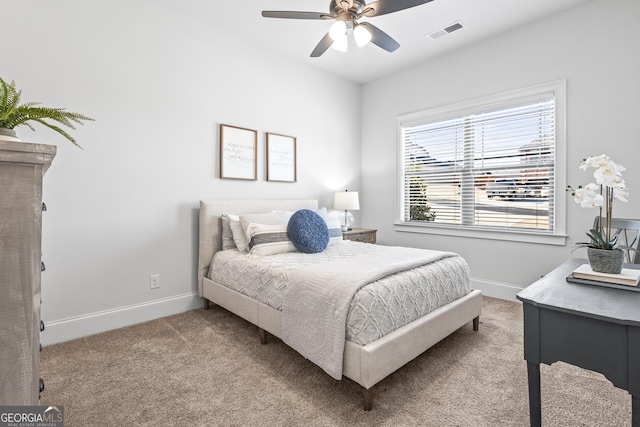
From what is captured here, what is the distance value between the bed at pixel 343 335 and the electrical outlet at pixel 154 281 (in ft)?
1.17

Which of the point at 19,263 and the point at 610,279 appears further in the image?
the point at 610,279

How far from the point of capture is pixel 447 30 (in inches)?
127

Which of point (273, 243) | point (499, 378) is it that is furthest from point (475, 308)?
point (273, 243)

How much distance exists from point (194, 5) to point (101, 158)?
63.2 inches

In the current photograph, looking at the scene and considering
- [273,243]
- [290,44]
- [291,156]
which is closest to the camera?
[273,243]

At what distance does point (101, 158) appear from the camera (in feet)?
8.41

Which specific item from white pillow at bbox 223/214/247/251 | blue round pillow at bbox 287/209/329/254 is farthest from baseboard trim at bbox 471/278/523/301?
white pillow at bbox 223/214/247/251

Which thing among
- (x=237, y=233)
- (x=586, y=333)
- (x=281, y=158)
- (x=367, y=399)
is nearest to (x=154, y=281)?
(x=237, y=233)

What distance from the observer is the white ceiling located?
111 inches

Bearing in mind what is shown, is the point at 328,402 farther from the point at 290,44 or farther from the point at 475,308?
the point at 290,44

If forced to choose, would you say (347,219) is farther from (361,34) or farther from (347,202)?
(361,34)

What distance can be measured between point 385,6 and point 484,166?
2.24m

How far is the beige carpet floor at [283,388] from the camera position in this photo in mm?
1574

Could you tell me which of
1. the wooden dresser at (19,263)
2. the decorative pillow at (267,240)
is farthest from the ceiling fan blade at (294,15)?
the wooden dresser at (19,263)
